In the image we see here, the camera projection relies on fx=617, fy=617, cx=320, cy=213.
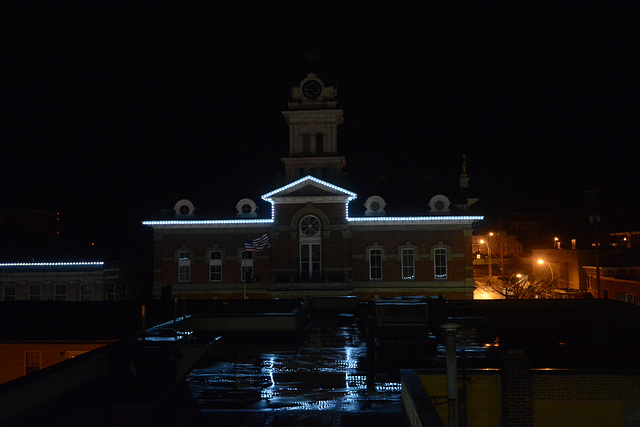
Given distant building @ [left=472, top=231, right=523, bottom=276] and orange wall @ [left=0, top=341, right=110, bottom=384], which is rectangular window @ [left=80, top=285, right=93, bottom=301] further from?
distant building @ [left=472, top=231, right=523, bottom=276]

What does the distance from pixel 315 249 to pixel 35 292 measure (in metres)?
18.9

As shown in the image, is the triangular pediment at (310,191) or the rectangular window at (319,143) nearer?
the triangular pediment at (310,191)

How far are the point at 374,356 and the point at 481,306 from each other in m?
12.4

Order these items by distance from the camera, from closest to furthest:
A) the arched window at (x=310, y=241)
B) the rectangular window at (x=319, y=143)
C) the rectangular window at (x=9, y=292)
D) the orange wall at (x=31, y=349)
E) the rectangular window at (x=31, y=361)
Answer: the orange wall at (x=31, y=349)
the rectangular window at (x=31, y=361)
the arched window at (x=310, y=241)
the rectangular window at (x=9, y=292)
the rectangular window at (x=319, y=143)

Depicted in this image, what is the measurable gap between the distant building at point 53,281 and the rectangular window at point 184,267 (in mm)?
4779

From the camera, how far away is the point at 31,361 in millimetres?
24625

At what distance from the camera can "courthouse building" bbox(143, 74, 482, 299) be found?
40.4m

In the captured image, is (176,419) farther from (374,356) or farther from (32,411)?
(374,356)

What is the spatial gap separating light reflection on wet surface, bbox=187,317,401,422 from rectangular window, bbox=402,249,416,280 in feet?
67.3

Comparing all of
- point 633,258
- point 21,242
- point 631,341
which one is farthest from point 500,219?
point 631,341

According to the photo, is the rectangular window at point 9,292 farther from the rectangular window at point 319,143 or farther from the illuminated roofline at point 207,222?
the rectangular window at point 319,143

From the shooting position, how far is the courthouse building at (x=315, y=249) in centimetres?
4044

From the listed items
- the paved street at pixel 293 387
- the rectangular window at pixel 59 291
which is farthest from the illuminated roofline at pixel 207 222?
the paved street at pixel 293 387

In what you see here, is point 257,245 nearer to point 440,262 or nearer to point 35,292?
point 440,262
